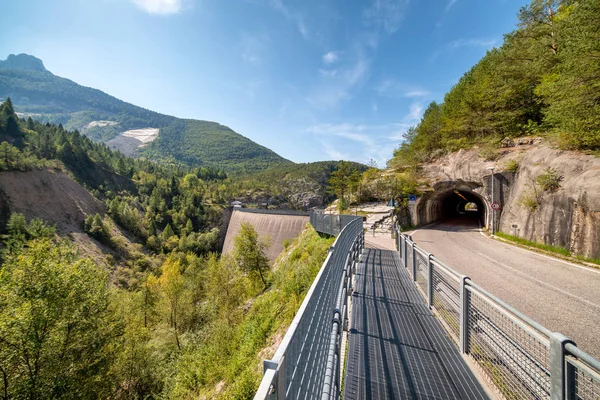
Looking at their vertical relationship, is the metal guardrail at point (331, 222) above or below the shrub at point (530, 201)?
below

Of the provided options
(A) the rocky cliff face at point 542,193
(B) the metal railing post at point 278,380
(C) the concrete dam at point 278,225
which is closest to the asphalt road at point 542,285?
(A) the rocky cliff face at point 542,193

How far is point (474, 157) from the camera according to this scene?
19688 millimetres

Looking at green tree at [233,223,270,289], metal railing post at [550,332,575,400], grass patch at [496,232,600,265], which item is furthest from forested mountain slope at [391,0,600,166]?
green tree at [233,223,270,289]

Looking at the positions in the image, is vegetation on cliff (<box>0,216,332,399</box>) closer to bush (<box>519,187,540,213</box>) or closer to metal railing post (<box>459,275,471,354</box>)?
metal railing post (<box>459,275,471,354</box>)

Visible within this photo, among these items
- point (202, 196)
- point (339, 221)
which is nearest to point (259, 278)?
point (339, 221)

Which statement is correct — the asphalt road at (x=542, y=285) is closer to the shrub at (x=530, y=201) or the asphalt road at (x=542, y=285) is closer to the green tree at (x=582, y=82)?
the shrub at (x=530, y=201)

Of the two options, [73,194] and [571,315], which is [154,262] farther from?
[571,315]

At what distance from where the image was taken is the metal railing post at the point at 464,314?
12.7 feet

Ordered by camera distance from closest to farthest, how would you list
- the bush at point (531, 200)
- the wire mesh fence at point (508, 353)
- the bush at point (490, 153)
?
the wire mesh fence at point (508, 353)
the bush at point (531, 200)
the bush at point (490, 153)

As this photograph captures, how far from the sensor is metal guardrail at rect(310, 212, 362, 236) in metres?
15.9

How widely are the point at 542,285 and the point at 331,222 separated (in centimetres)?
1215

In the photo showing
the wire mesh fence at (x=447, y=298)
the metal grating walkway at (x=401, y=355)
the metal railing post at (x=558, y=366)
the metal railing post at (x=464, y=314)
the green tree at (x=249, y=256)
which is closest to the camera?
the metal railing post at (x=558, y=366)

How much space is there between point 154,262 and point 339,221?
5417cm

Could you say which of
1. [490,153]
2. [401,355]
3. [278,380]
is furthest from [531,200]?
[278,380]
